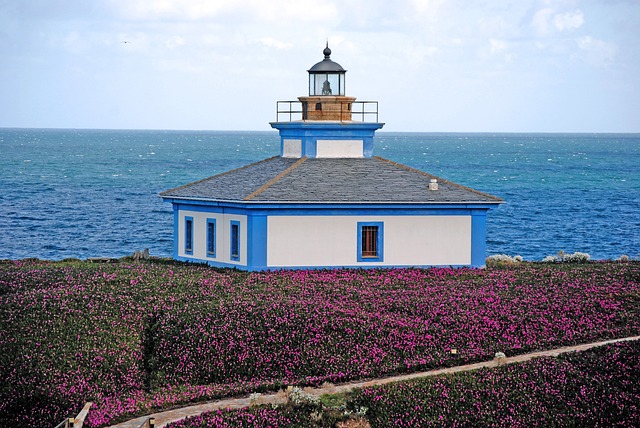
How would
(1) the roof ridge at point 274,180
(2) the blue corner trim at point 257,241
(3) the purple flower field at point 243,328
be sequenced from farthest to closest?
1. (1) the roof ridge at point 274,180
2. (2) the blue corner trim at point 257,241
3. (3) the purple flower field at point 243,328

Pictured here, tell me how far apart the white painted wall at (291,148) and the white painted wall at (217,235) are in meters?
5.34

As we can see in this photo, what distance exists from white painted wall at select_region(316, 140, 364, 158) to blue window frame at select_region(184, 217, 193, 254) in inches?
229

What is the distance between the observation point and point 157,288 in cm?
3312

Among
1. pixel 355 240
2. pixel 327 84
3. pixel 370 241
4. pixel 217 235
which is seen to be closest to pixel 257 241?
pixel 217 235

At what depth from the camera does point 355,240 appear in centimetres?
3825

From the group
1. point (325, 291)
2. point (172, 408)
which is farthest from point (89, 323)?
point (325, 291)

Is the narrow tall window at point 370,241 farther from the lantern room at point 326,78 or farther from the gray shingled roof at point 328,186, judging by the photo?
the lantern room at point 326,78

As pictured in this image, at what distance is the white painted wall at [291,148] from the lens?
43156mm

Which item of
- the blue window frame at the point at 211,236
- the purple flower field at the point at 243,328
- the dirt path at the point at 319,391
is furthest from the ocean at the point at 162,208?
the dirt path at the point at 319,391

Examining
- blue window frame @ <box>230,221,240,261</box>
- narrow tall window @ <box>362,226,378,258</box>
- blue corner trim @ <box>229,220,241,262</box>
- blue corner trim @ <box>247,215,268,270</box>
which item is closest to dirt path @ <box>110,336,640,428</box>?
narrow tall window @ <box>362,226,378,258</box>

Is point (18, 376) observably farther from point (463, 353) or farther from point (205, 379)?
point (463, 353)

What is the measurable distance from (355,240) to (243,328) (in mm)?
9982

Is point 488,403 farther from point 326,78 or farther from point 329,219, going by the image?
point 326,78

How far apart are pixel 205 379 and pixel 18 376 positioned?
448 cm
